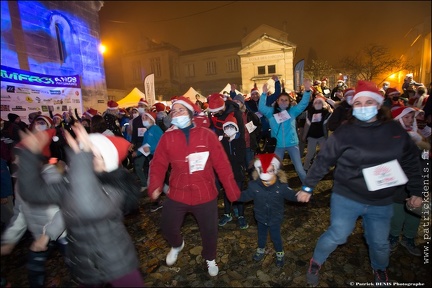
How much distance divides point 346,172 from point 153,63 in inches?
2357

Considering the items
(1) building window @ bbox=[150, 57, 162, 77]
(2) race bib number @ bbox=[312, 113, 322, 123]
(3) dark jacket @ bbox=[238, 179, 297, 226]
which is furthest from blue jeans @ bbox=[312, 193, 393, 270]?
(1) building window @ bbox=[150, 57, 162, 77]

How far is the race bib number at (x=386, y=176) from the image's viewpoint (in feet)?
8.29

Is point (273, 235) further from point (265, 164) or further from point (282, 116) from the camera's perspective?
point (282, 116)

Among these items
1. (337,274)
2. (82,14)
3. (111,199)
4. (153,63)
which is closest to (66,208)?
(111,199)

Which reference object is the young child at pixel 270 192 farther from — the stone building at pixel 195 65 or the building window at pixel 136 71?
the building window at pixel 136 71

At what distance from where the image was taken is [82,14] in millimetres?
19719

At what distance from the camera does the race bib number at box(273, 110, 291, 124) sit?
18.4ft

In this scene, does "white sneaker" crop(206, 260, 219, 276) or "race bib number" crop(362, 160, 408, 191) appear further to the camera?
"white sneaker" crop(206, 260, 219, 276)

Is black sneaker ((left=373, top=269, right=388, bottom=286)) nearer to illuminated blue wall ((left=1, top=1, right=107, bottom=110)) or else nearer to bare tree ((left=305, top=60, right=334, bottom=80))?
illuminated blue wall ((left=1, top=1, right=107, bottom=110))

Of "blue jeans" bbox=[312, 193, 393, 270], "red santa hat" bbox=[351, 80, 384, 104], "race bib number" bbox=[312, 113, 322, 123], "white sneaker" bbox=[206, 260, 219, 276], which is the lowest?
"white sneaker" bbox=[206, 260, 219, 276]

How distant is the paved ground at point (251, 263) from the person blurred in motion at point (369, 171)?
555 mm

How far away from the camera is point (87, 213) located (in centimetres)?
211

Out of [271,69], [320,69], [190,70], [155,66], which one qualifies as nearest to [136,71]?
[155,66]

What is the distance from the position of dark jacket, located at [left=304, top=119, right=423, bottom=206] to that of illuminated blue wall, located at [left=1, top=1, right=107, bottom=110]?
16.9m
